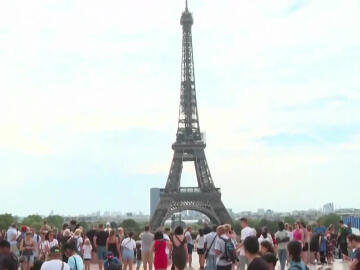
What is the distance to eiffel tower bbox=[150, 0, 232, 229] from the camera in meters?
74.2

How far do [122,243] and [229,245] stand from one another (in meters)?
4.67

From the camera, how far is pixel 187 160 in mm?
77688

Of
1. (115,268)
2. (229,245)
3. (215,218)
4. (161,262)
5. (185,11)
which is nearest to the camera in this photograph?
(115,268)

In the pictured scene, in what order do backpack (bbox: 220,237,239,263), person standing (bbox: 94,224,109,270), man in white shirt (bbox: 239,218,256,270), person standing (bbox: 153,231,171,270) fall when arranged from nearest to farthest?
backpack (bbox: 220,237,239,263) → person standing (bbox: 153,231,171,270) → man in white shirt (bbox: 239,218,256,270) → person standing (bbox: 94,224,109,270)

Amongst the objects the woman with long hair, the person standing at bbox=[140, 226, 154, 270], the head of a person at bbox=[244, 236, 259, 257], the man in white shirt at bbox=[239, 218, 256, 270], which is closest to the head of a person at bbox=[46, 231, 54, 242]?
the woman with long hair

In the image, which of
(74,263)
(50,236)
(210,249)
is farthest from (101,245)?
(74,263)

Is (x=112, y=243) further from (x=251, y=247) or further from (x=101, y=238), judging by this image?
(x=251, y=247)

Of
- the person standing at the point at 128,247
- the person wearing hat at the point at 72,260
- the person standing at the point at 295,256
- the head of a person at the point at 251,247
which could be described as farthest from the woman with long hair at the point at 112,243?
the head of a person at the point at 251,247

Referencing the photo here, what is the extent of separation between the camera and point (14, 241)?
792 inches

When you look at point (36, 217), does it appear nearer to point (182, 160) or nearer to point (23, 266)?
point (182, 160)

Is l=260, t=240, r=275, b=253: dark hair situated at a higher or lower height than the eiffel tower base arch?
lower

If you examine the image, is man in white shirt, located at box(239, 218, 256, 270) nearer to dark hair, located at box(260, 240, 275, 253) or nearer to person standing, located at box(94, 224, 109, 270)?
person standing, located at box(94, 224, 109, 270)

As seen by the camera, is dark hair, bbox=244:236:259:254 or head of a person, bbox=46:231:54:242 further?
head of a person, bbox=46:231:54:242

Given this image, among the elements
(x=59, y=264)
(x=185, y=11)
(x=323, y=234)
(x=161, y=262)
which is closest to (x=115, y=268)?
(x=59, y=264)
